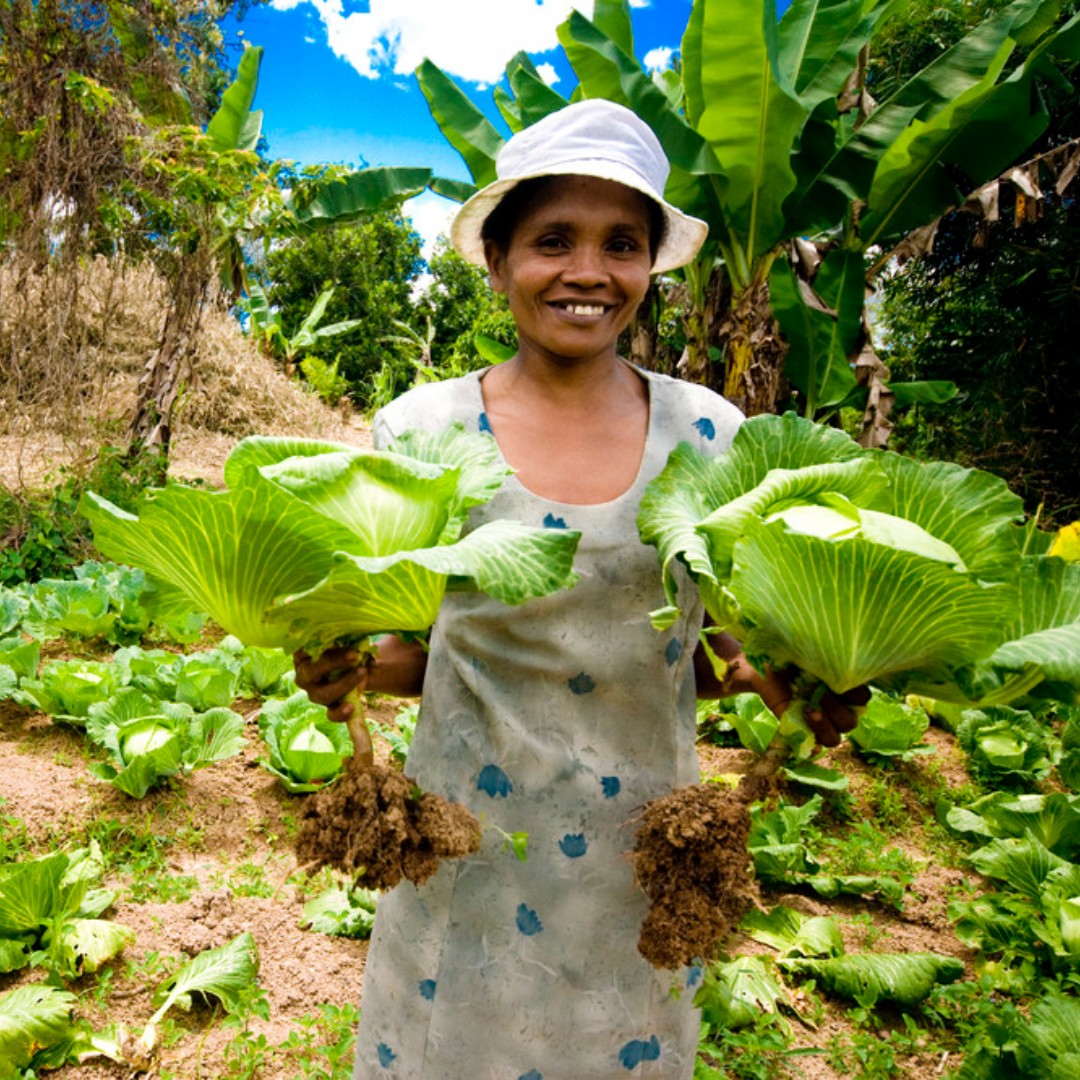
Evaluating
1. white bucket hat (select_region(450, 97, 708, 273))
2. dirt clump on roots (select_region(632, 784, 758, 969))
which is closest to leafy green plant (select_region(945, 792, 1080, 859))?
dirt clump on roots (select_region(632, 784, 758, 969))

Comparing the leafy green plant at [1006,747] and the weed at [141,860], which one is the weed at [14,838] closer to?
the weed at [141,860]

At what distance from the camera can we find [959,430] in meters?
9.24

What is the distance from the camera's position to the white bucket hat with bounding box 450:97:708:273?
1.32 m

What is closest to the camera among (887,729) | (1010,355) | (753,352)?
(887,729)

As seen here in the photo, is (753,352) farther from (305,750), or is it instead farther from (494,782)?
(494,782)

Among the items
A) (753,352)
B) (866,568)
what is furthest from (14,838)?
(753,352)

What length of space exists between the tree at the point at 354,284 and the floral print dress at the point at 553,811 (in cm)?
1850

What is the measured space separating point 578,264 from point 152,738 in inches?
109

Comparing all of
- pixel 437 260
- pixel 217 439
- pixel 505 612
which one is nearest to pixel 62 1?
pixel 217 439

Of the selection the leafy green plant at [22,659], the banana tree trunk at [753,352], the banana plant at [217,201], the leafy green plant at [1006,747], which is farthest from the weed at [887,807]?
the banana plant at [217,201]

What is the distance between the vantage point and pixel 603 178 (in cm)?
134

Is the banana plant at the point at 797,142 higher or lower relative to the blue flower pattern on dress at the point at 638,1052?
higher

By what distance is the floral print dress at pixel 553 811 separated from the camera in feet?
4.56

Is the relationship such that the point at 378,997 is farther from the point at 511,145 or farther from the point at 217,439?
the point at 217,439
